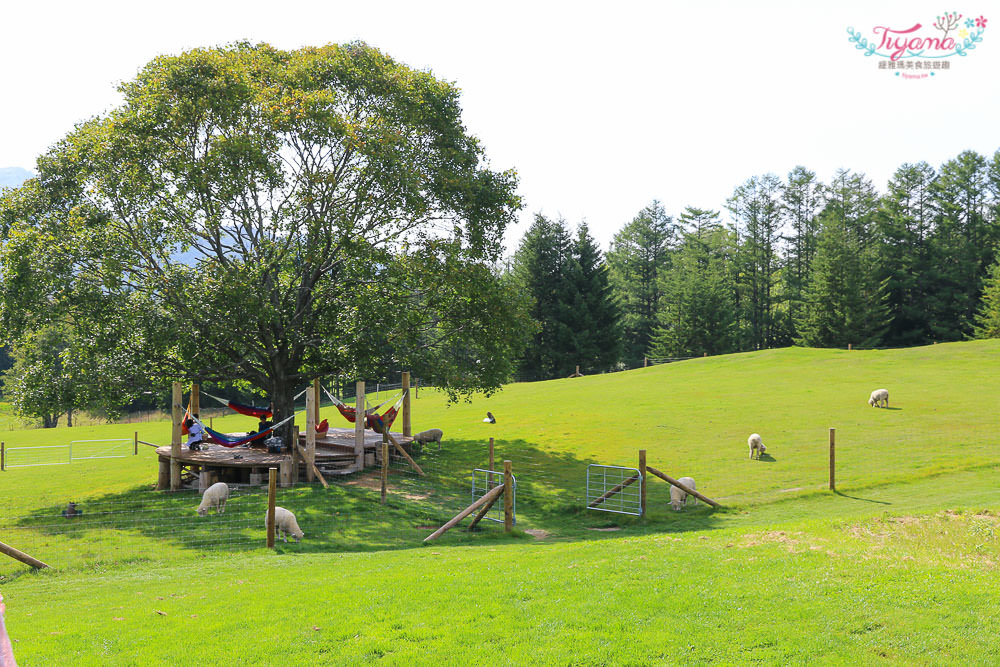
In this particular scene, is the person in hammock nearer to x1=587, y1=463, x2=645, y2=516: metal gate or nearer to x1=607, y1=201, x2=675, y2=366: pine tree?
x1=587, y1=463, x2=645, y2=516: metal gate

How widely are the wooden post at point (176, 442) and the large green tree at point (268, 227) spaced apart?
1.73m

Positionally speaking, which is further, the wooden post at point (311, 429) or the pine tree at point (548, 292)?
the pine tree at point (548, 292)

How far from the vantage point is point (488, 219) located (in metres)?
27.8

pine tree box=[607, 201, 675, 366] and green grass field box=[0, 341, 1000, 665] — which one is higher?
pine tree box=[607, 201, 675, 366]

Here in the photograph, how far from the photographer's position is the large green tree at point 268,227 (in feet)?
75.2

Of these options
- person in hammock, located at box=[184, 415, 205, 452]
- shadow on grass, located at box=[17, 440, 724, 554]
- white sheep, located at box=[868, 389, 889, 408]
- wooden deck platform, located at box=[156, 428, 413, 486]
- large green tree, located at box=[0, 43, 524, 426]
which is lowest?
shadow on grass, located at box=[17, 440, 724, 554]

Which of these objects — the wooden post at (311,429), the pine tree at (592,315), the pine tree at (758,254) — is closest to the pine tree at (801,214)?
the pine tree at (758,254)

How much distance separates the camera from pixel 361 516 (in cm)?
1886

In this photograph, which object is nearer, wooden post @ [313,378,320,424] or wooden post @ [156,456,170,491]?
wooden post @ [313,378,320,424]

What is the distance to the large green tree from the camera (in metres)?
22.9

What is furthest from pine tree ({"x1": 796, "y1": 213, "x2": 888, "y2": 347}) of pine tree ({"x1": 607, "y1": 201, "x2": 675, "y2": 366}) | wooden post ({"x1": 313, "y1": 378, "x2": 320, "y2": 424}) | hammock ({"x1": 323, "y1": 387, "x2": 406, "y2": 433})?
wooden post ({"x1": 313, "y1": 378, "x2": 320, "y2": 424})

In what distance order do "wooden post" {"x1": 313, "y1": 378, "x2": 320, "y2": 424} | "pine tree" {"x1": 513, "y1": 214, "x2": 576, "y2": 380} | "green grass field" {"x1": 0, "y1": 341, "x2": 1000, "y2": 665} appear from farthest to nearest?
"pine tree" {"x1": 513, "y1": 214, "x2": 576, "y2": 380} < "wooden post" {"x1": 313, "y1": 378, "x2": 320, "y2": 424} < "green grass field" {"x1": 0, "y1": 341, "x2": 1000, "y2": 665}

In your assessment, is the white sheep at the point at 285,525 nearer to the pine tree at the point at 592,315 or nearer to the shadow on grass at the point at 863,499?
the shadow on grass at the point at 863,499

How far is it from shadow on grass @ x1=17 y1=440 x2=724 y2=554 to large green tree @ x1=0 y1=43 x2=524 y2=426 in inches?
194
